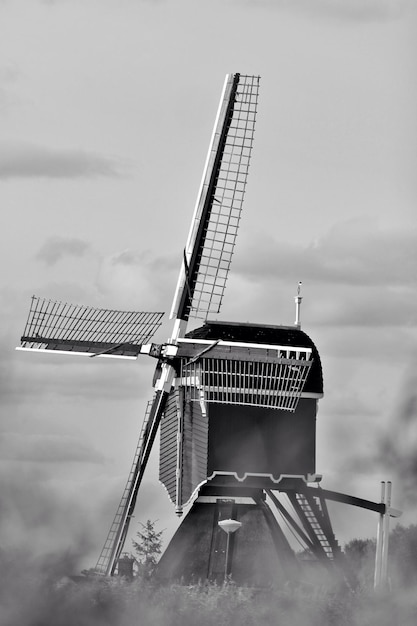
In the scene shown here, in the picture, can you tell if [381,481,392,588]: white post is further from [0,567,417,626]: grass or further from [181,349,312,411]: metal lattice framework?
[181,349,312,411]: metal lattice framework

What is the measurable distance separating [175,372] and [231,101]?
10.2 meters

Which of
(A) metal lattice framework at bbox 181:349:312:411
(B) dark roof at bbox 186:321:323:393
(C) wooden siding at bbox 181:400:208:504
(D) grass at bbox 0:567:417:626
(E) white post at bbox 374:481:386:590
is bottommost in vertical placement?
(D) grass at bbox 0:567:417:626

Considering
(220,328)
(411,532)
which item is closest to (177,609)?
(220,328)

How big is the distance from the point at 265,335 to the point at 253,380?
7.17 ft

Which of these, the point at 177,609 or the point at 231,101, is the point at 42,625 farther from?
the point at 231,101

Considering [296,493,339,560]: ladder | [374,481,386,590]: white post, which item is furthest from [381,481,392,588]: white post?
[296,493,339,560]: ladder

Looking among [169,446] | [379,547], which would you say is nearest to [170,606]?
[169,446]

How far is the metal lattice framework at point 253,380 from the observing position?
5622 cm

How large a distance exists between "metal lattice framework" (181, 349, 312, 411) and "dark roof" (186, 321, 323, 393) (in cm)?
→ 124

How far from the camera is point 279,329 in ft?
191

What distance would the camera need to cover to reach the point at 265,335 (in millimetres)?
57938

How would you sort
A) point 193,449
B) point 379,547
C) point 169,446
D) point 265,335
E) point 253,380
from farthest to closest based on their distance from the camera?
1. point 379,547
2. point 169,446
3. point 265,335
4. point 193,449
5. point 253,380

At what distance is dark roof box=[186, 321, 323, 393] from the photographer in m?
57.6

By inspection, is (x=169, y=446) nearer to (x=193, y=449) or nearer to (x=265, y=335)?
(x=193, y=449)
